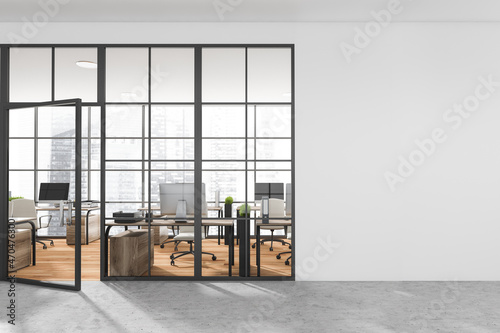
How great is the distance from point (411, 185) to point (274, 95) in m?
4.11

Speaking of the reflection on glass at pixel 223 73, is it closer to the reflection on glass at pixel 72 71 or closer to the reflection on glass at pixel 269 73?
the reflection on glass at pixel 269 73

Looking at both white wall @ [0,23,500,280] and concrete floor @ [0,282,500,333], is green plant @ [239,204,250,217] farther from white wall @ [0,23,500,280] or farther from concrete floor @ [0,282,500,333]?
concrete floor @ [0,282,500,333]

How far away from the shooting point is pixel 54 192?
24.1 ft

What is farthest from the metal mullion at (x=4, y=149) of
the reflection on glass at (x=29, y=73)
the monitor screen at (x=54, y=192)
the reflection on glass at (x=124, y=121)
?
the monitor screen at (x=54, y=192)

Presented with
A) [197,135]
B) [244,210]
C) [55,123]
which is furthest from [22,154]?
[244,210]

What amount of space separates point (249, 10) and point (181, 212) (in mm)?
2579

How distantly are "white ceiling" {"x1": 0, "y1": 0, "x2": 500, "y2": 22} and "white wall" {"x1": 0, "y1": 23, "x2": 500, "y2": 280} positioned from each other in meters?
0.11

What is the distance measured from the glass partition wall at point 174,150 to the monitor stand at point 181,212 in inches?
0.6

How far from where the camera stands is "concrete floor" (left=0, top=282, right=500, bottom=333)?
3.04 meters

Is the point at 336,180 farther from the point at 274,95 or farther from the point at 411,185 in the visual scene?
the point at 274,95

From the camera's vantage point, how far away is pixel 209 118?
25.9 ft

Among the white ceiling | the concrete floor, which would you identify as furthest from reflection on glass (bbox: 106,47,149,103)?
→ the concrete floor

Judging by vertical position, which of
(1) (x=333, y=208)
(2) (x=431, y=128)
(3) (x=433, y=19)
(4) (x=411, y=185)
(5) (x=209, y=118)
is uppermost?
(3) (x=433, y=19)

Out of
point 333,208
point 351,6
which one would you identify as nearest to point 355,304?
point 333,208
